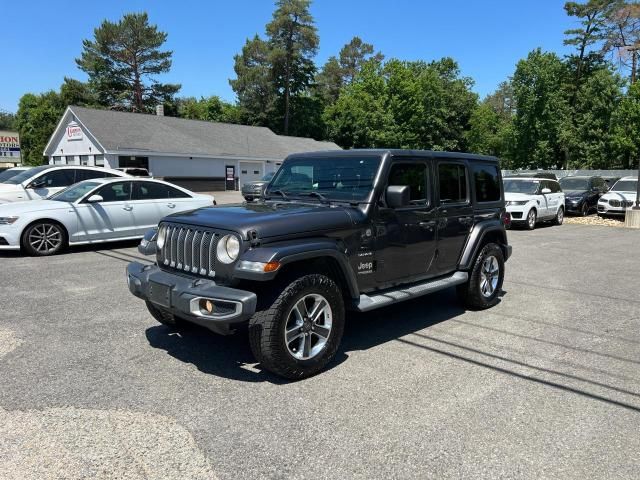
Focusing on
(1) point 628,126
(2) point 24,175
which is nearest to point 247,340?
(2) point 24,175

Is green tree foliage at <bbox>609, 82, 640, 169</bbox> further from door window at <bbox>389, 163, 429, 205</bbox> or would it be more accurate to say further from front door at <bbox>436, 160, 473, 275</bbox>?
door window at <bbox>389, 163, 429, 205</bbox>

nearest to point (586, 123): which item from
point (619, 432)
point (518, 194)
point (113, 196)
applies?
point (518, 194)

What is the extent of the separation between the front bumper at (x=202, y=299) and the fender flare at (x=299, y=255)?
6.9 inches

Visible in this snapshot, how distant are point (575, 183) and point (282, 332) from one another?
865 inches

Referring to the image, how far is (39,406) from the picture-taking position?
11.7 feet

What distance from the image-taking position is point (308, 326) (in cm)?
416

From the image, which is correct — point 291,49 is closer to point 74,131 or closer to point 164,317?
point 74,131

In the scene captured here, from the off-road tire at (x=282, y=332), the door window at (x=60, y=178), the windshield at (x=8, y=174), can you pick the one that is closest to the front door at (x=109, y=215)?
the door window at (x=60, y=178)

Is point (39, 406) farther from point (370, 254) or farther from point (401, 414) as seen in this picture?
point (370, 254)

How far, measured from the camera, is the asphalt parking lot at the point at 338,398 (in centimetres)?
298

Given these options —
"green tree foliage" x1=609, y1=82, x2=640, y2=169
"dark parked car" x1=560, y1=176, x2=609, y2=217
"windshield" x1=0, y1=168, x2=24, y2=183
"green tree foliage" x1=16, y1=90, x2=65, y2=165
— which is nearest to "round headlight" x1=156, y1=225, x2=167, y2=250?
"windshield" x1=0, y1=168, x2=24, y2=183

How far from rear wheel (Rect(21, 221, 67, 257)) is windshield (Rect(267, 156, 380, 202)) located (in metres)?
6.06

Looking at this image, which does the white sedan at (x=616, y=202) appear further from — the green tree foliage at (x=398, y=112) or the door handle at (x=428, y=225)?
the green tree foliage at (x=398, y=112)

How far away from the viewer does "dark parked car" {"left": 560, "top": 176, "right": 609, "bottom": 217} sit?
20631 millimetres
